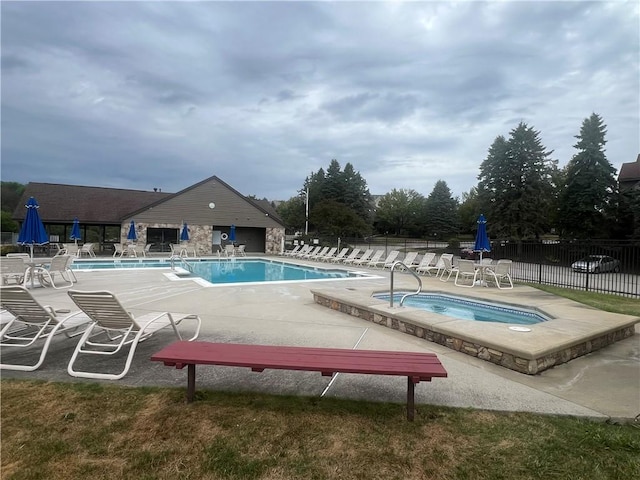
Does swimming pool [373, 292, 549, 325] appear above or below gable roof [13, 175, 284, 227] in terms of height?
below

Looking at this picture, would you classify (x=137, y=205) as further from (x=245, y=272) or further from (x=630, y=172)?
(x=630, y=172)

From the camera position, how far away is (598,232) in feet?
92.3

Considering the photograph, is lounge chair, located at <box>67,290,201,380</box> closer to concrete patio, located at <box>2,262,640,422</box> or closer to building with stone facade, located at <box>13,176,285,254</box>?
concrete patio, located at <box>2,262,640,422</box>

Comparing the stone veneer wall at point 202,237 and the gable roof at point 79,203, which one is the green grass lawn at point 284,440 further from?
the gable roof at point 79,203

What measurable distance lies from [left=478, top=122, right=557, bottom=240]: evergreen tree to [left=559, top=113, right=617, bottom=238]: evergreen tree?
8.20 ft

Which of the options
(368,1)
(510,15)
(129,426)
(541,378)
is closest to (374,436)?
(129,426)

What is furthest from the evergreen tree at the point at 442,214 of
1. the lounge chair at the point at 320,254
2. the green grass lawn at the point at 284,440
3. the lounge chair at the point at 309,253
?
the green grass lawn at the point at 284,440

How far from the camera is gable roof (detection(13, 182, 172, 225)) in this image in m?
26.5

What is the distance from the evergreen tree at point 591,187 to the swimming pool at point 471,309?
83.7 feet

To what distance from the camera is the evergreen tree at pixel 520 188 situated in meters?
32.2

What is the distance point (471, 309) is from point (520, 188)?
28.5 metres

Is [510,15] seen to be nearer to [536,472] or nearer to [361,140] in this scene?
[536,472]

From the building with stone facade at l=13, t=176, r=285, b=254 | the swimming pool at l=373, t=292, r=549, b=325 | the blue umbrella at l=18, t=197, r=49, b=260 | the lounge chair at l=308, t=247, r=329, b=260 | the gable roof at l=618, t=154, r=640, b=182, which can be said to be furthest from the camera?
the gable roof at l=618, t=154, r=640, b=182

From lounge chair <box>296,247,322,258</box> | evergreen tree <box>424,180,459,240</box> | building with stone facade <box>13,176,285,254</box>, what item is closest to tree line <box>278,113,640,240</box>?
building with stone facade <box>13,176,285,254</box>
